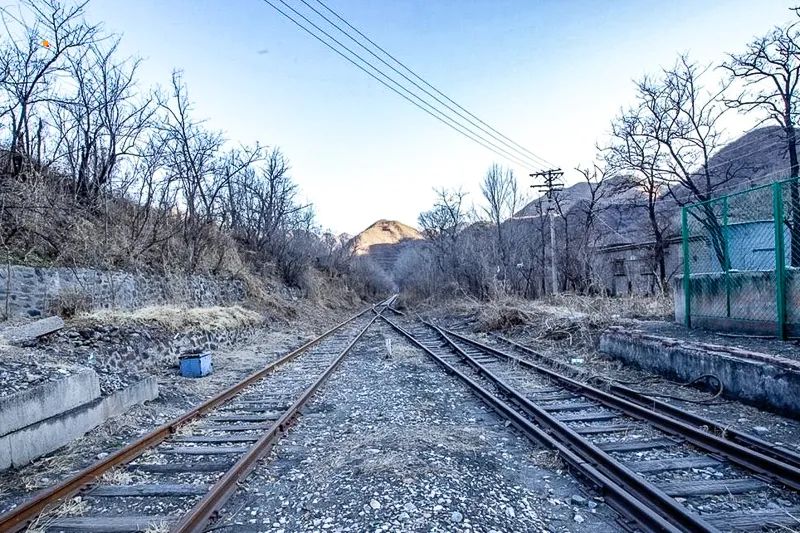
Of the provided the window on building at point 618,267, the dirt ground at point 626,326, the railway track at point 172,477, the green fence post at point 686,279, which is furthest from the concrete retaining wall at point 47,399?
the window on building at point 618,267

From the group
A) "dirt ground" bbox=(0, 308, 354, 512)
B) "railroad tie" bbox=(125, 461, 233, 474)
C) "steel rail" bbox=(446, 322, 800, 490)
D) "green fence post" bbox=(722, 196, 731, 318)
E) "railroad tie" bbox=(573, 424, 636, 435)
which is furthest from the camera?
"green fence post" bbox=(722, 196, 731, 318)

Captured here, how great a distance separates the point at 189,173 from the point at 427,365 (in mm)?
14369

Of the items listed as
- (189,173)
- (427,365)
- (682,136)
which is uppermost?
(682,136)

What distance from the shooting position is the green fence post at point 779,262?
7.18m

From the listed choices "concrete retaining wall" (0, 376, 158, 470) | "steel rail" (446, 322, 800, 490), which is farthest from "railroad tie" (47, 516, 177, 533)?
"steel rail" (446, 322, 800, 490)

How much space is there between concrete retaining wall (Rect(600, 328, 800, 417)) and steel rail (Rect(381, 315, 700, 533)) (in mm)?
2778

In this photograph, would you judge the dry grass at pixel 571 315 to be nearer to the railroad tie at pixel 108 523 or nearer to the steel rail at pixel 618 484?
the steel rail at pixel 618 484

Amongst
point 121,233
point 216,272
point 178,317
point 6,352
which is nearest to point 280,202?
point 216,272

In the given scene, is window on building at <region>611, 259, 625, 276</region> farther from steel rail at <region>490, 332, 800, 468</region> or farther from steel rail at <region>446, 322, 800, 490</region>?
steel rail at <region>446, 322, 800, 490</region>

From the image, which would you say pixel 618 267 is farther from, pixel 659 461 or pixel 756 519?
pixel 756 519

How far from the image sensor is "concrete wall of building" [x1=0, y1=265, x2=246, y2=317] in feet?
27.5

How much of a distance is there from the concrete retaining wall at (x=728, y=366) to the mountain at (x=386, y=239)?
96.5m

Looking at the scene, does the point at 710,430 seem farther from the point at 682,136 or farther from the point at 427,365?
the point at 682,136

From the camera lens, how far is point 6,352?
6230 millimetres
